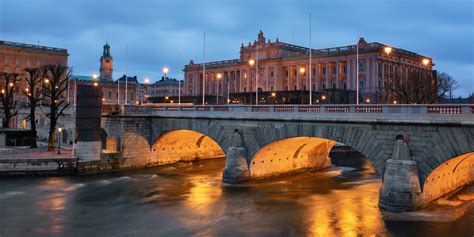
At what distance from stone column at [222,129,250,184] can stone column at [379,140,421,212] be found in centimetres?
1430

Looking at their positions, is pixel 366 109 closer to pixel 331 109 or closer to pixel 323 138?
pixel 331 109

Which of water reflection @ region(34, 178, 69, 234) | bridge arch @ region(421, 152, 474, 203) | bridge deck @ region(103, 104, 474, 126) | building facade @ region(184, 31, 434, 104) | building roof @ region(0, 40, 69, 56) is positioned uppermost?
building roof @ region(0, 40, 69, 56)

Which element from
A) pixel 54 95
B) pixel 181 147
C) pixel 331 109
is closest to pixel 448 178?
pixel 331 109

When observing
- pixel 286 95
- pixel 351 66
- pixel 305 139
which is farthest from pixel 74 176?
pixel 351 66

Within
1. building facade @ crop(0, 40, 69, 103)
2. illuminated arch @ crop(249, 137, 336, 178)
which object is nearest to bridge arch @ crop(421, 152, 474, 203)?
illuminated arch @ crop(249, 137, 336, 178)

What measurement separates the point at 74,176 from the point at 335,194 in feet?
84.5

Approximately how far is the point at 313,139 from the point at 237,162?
7.35m

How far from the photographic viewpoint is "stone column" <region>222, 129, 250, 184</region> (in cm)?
3969

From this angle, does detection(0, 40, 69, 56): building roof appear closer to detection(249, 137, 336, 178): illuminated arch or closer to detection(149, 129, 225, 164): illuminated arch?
detection(149, 129, 225, 164): illuminated arch

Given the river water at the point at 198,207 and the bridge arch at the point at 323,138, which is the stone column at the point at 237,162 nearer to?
the bridge arch at the point at 323,138

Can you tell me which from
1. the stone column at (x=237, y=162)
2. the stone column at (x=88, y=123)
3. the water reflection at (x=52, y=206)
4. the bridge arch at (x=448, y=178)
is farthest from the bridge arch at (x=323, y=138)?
the stone column at (x=88, y=123)

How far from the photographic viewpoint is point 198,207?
32438 millimetres

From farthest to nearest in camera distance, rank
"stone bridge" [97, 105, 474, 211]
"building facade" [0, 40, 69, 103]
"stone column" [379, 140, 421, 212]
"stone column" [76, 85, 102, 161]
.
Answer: "building facade" [0, 40, 69, 103], "stone column" [76, 85, 102, 161], "stone column" [379, 140, 421, 212], "stone bridge" [97, 105, 474, 211]

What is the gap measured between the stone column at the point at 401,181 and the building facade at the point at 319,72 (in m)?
56.2
